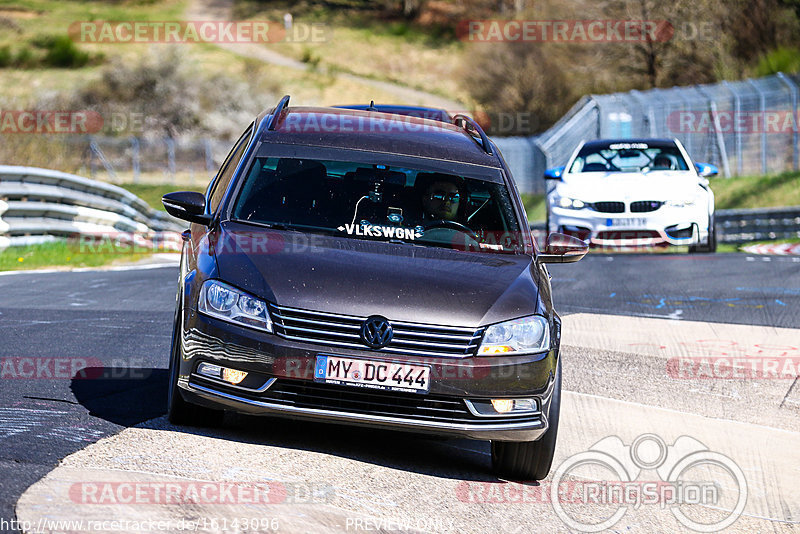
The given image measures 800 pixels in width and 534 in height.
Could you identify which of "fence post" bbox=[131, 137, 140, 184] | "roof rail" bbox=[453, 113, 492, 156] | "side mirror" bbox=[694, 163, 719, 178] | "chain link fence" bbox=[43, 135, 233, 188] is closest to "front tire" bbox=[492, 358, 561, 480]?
"roof rail" bbox=[453, 113, 492, 156]

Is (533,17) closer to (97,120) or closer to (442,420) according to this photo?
(97,120)

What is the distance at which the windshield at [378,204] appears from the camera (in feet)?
21.3

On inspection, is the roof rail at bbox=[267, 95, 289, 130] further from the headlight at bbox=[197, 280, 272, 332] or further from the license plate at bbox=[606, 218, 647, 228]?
the license plate at bbox=[606, 218, 647, 228]

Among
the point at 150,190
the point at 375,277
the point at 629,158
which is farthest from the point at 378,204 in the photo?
the point at 150,190

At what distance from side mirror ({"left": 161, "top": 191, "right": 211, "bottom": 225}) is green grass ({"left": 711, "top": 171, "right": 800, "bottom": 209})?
21.3 meters

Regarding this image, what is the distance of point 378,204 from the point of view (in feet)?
21.7

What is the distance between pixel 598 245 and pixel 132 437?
43.1ft

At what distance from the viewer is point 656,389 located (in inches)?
324

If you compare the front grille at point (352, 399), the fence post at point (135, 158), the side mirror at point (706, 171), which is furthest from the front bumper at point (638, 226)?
the fence post at point (135, 158)

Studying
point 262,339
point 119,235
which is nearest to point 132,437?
point 262,339

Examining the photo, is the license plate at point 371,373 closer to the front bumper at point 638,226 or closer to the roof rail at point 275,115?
the roof rail at point 275,115

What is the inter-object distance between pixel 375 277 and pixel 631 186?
39.8 feet

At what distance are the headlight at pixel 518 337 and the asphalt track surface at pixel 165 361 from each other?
0.68 m
